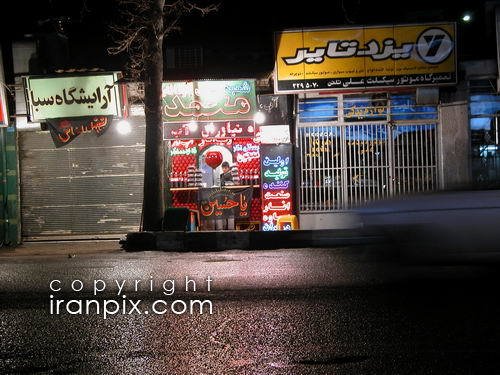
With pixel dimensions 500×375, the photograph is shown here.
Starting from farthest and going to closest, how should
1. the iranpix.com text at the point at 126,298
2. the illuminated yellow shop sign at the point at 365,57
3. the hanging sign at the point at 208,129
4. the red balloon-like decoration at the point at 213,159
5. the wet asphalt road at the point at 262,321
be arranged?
the hanging sign at the point at 208,129 → the red balloon-like decoration at the point at 213,159 → the illuminated yellow shop sign at the point at 365,57 → the iranpix.com text at the point at 126,298 → the wet asphalt road at the point at 262,321

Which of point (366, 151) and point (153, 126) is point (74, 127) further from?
point (366, 151)

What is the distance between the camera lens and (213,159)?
678 inches

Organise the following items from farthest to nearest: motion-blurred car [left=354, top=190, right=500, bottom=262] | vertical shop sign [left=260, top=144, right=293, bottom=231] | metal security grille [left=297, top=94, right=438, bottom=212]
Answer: metal security grille [left=297, top=94, right=438, bottom=212]
vertical shop sign [left=260, top=144, right=293, bottom=231]
motion-blurred car [left=354, top=190, right=500, bottom=262]

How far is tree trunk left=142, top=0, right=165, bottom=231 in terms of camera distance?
15.4 m

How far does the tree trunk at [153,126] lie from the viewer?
15.4m

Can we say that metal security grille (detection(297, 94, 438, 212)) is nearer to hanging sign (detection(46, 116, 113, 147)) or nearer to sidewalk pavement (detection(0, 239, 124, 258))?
sidewalk pavement (detection(0, 239, 124, 258))

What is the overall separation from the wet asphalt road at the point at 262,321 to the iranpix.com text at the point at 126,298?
20 millimetres

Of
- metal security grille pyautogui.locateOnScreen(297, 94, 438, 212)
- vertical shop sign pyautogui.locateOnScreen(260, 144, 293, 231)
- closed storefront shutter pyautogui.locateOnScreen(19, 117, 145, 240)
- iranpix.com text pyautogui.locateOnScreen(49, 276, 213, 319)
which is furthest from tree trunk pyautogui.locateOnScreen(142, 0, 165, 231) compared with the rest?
iranpix.com text pyautogui.locateOnScreen(49, 276, 213, 319)

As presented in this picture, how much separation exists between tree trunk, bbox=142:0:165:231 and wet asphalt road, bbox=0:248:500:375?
5383 mm

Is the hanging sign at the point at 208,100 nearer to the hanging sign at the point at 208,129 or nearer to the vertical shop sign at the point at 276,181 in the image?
the hanging sign at the point at 208,129

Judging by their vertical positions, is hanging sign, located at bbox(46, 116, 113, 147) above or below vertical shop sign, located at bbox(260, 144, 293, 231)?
above

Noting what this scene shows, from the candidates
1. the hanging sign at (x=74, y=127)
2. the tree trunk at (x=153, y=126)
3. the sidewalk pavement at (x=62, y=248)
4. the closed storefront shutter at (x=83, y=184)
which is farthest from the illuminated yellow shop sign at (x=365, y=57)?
the sidewalk pavement at (x=62, y=248)

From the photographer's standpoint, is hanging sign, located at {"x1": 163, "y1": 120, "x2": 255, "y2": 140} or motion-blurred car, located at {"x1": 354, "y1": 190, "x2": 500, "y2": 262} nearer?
motion-blurred car, located at {"x1": 354, "y1": 190, "x2": 500, "y2": 262}

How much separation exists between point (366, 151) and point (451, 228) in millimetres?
9597
